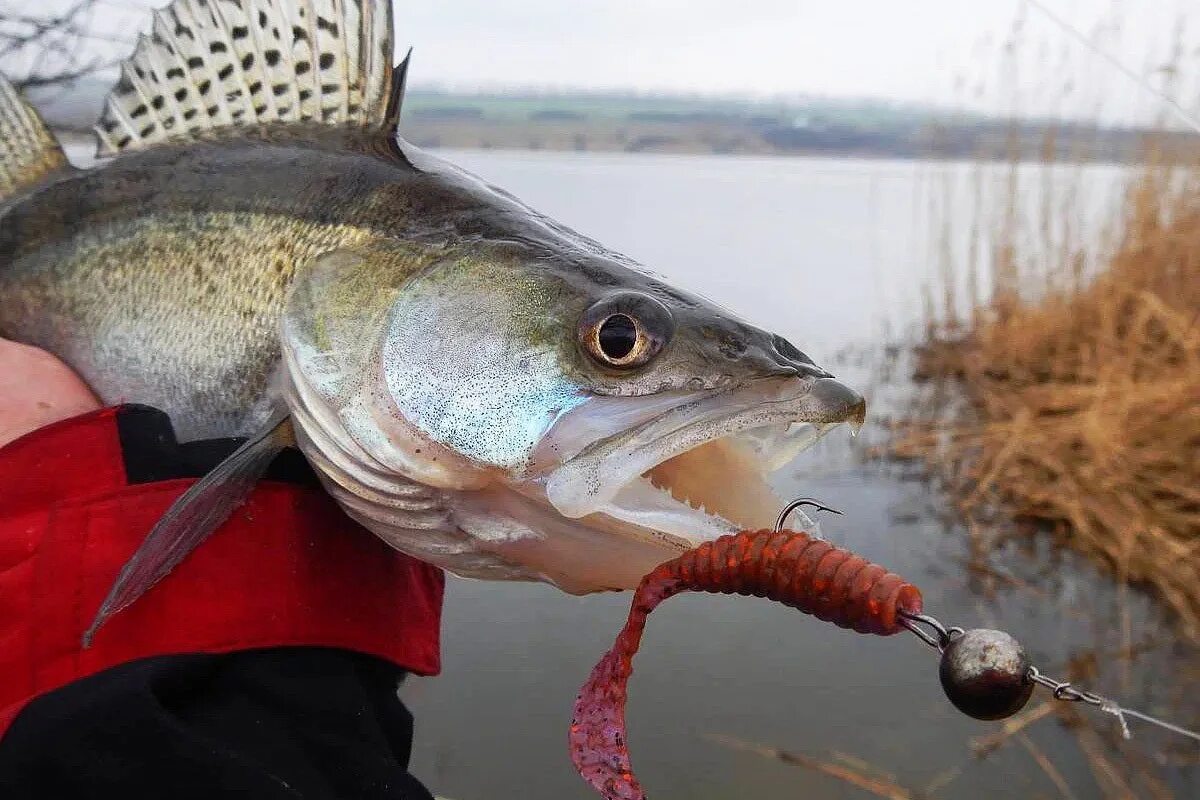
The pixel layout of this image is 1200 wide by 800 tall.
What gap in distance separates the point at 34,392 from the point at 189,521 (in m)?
0.53

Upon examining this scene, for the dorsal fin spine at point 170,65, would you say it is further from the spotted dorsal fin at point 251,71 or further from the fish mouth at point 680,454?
the fish mouth at point 680,454

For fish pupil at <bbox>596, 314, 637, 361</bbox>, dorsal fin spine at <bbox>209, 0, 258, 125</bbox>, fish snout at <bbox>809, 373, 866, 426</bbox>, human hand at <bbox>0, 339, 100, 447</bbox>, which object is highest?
dorsal fin spine at <bbox>209, 0, 258, 125</bbox>

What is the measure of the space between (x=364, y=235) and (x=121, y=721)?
32.6 inches

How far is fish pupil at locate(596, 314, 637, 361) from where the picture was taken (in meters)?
1.31

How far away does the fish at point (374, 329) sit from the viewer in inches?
50.8

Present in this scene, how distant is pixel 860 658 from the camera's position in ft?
14.1

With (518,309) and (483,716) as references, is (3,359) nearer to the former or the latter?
(518,309)

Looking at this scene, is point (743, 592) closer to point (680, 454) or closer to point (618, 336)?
point (680, 454)

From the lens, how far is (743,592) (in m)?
1.08

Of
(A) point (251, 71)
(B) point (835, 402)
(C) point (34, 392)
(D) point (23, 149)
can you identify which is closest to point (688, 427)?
(B) point (835, 402)

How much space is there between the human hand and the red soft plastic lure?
1.02m

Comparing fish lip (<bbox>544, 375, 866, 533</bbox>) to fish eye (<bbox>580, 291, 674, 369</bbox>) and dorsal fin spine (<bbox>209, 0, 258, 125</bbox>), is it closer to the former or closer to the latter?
fish eye (<bbox>580, 291, 674, 369</bbox>)

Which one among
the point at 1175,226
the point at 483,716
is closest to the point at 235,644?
the point at 483,716

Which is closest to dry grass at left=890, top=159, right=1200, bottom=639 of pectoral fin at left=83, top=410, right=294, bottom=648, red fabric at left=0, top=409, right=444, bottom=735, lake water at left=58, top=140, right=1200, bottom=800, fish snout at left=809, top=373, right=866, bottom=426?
lake water at left=58, top=140, right=1200, bottom=800
